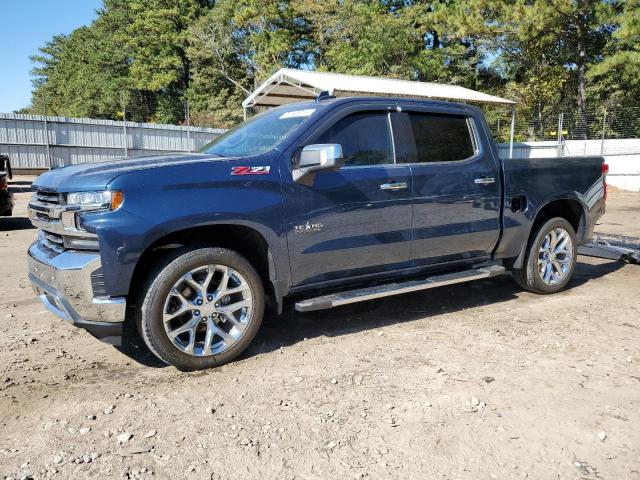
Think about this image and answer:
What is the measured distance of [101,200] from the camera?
327 centimetres

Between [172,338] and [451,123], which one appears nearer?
[172,338]

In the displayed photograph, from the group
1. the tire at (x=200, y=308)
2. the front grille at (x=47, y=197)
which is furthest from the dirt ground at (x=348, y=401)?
the front grille at (x=47, y=197)

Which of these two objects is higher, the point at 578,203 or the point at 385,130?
the point at 385,130

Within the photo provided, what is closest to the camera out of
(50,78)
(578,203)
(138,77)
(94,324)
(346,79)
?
(94,324)

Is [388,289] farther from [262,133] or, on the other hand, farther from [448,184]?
[262,133]

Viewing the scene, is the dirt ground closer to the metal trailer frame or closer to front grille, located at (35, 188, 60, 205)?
front grille, located at (35, 188, 60, 205)

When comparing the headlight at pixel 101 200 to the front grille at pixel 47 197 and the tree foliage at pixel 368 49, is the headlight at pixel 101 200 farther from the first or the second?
the tree foliage at pixel 368 49

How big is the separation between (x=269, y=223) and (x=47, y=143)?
21127 mm

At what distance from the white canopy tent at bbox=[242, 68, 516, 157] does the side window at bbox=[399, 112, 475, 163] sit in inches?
450

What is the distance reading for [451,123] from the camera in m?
4.85

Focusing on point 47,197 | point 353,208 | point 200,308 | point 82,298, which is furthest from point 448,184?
point 47,197

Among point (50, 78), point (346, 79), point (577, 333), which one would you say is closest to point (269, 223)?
point (577, 333)

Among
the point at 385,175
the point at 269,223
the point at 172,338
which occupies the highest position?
the point at 385,175

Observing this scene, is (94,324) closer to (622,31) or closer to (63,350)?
(63,350)
